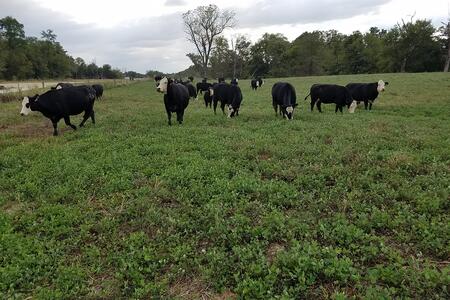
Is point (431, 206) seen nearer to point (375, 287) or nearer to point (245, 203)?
point (375, 287)

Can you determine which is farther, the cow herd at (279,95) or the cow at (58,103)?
the cow herd at (279,95)

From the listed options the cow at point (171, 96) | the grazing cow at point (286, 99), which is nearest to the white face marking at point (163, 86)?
the cow at point (171, 96)

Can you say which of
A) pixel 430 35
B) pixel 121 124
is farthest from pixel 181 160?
pixel 430 35

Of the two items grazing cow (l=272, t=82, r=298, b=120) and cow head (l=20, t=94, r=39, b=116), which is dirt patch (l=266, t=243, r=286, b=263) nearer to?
grazing cow (l=272, t=82, r=298, b=120)

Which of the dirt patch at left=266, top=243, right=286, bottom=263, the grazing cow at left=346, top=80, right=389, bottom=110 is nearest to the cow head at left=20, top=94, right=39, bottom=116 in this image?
the dirt patch at left=266, top=243, right=286, bottom=263

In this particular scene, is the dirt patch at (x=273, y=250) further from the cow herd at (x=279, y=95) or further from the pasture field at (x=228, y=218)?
the cow herd at (x=279, y=95)

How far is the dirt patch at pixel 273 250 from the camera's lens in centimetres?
440

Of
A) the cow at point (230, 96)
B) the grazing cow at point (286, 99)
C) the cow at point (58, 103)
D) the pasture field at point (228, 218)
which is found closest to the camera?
the pasture field at point (228, 218)

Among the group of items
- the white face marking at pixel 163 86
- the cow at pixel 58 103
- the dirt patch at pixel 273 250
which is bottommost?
the dirt patch at pixel 273 250

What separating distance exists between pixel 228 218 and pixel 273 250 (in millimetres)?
1014

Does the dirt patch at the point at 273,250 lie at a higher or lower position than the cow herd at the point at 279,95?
lower

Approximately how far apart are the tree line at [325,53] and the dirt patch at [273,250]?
6572 cm

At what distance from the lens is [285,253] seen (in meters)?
4.30

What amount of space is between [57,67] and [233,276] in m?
102
